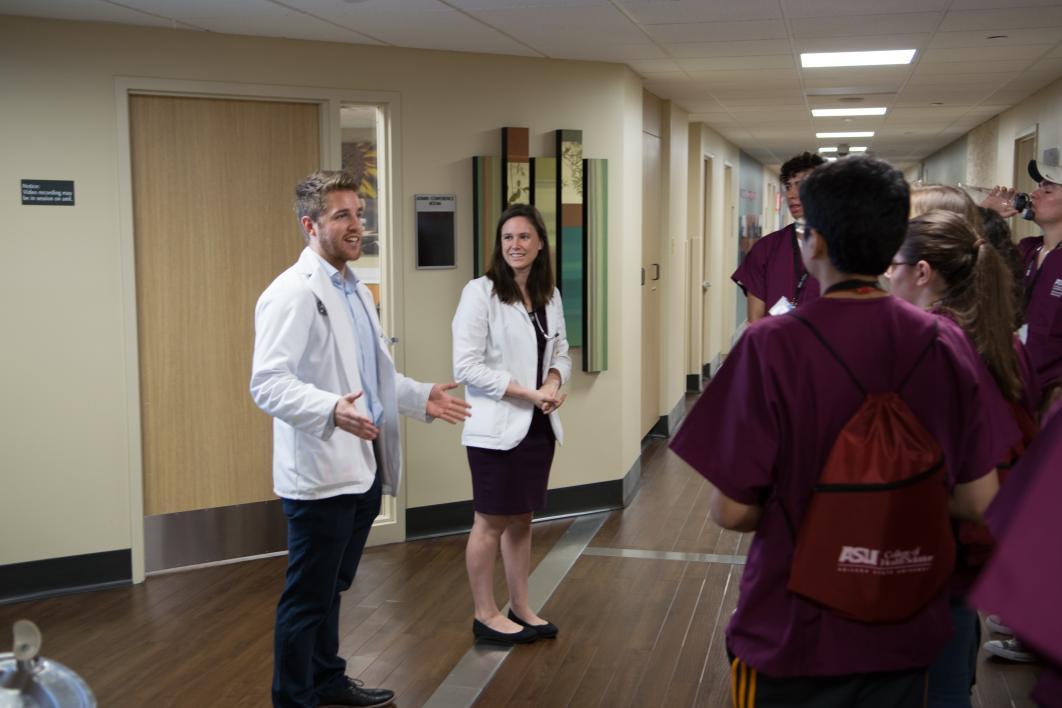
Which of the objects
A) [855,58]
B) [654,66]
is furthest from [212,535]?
[855,58]

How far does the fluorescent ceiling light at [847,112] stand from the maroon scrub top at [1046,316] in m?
4.78

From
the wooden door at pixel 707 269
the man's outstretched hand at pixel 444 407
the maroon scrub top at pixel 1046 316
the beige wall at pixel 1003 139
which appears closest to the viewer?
the man's outstretched hand at pixel 444 407

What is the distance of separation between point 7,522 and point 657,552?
303cm

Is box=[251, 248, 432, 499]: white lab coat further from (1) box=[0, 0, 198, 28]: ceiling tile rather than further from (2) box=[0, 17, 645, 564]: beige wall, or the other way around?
(2) box=[0, 17, 645, 564]: beige wall

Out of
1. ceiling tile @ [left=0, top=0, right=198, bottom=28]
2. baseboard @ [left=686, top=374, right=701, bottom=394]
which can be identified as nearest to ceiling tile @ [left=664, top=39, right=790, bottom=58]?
ceiling tile @ [left=0, top=0, right=198, bottom=28]

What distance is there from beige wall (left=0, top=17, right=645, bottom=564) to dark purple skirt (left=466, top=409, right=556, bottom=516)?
163 cm

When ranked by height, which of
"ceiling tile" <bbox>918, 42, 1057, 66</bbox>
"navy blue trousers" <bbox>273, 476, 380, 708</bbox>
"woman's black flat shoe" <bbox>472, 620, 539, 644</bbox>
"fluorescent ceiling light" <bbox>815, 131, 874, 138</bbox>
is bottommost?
"woman's black flat shoe" <bbox>472, 620, 539, 644</bbox>

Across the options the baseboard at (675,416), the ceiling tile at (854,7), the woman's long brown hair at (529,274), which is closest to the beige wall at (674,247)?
the baseboard at (675,416)

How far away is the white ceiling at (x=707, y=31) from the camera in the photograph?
170 inches

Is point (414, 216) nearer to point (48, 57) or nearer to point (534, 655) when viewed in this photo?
point (48, 57)

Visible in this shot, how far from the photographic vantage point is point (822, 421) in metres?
1.61

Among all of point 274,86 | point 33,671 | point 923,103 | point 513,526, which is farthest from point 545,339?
point 923,103

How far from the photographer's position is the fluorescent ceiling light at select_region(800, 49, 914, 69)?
585 centimetres

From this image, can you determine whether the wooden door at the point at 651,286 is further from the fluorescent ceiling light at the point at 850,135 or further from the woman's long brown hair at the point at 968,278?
the woman's long brown hair at the point at 968,278
